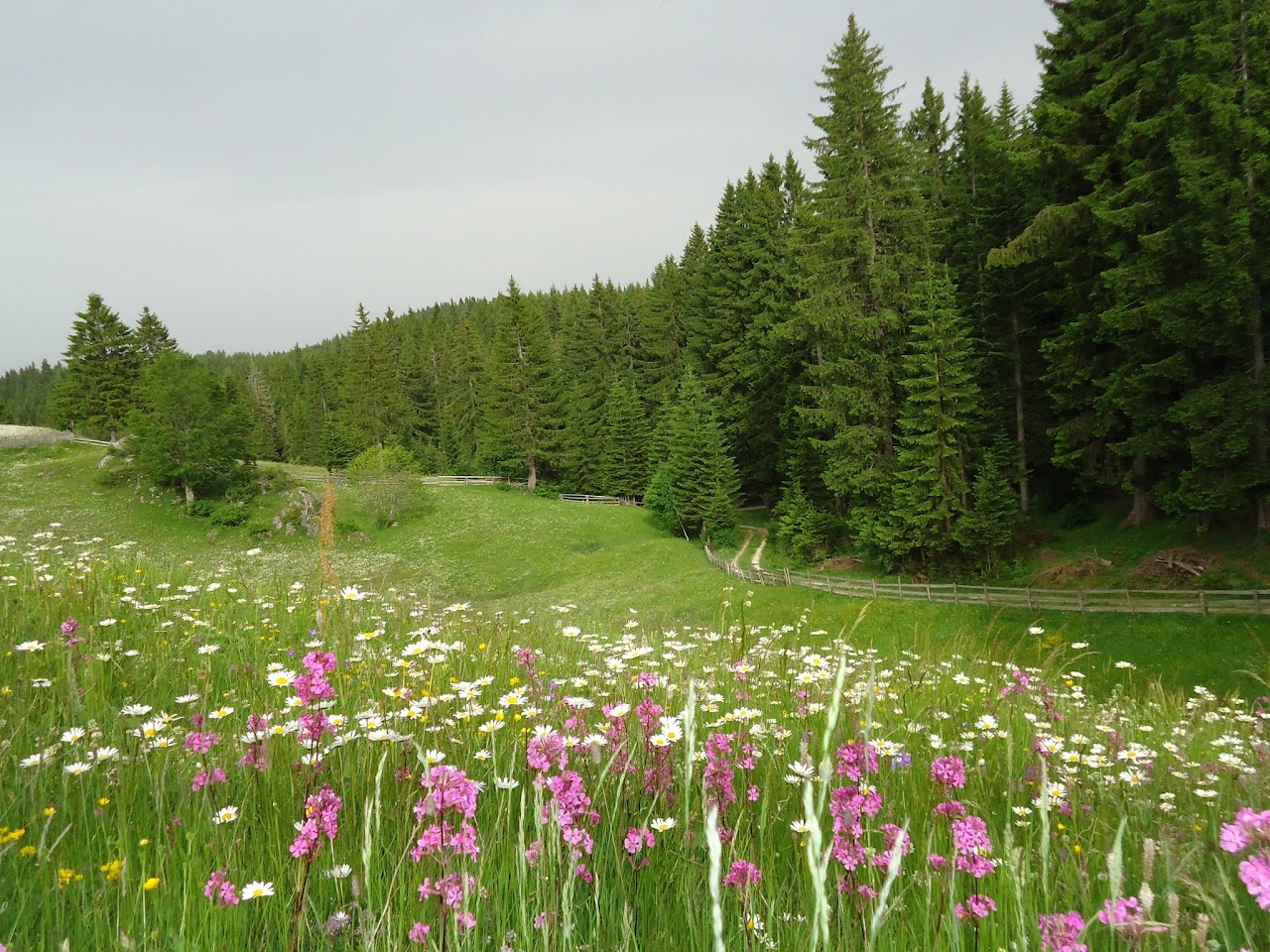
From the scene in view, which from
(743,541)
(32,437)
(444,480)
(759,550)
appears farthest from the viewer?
(444,480)

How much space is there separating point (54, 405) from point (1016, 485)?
71992 mm

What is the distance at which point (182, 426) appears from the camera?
141ft

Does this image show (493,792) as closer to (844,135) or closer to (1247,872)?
(1247,872)

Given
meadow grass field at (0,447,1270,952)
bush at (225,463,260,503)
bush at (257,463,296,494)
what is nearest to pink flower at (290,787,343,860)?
meadow grass field at (0,447,1270,952)

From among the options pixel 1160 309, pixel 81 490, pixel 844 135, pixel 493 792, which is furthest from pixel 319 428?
pixel 493 792

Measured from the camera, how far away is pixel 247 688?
144 inches

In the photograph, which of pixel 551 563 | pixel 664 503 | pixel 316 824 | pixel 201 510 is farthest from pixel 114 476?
pixel 316 824

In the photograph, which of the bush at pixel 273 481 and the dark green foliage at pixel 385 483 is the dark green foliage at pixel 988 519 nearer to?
the dark green foliage at pixel 385 483

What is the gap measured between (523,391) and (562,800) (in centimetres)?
5612

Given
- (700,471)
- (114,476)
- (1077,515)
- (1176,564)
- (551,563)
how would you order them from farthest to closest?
(114,476) → (700,471) → (551,563) → (1077,515) → (1176,564)

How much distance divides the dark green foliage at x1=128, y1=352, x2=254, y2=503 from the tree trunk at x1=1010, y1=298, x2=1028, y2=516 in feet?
155

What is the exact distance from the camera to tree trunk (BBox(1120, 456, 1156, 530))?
75.3 ft

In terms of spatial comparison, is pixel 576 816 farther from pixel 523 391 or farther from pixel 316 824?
pixel 523 391

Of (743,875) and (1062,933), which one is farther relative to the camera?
(743,875)
